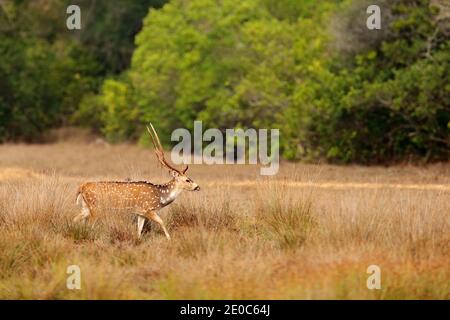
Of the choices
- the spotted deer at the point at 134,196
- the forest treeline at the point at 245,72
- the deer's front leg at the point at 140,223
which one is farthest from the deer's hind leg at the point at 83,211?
the forest treeline at the point at 245,72

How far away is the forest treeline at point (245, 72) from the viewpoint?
31516 mm

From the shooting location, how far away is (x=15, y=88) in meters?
56.1

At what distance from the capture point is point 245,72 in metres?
42.3

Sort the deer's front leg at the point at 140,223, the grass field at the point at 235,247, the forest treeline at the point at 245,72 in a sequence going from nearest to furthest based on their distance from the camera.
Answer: the grass field at the point at 235,247, the deer's front leg at the point at 140,223, the forest treeline at the point at 245,72

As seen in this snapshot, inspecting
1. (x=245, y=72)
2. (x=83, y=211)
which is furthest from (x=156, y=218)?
(x=245, y=72)

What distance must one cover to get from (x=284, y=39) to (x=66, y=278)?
28.3 meters

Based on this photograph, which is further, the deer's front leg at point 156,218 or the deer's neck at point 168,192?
the deer's neck at point 168,192

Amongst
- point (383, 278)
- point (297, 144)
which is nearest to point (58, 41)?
point (297, 144)

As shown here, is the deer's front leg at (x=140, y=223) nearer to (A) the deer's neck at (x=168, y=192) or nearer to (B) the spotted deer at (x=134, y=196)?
(B) the spotted deer at (x=134, y=196)

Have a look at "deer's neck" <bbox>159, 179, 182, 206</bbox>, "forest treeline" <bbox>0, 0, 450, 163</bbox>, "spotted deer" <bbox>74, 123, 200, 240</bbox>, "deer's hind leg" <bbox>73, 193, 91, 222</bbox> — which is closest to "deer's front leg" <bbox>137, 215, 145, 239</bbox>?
"spotted deer" <bbox>74, 123, 200, 240</bbox>

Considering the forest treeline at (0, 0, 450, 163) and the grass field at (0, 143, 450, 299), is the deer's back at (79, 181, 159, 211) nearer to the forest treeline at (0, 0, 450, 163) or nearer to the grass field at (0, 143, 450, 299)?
the grass field at (0, 143, 450, 299)

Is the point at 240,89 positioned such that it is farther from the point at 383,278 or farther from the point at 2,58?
the point at 383,278

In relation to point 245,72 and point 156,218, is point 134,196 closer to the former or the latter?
point 156,218

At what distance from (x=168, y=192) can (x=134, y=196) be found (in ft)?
1.71
